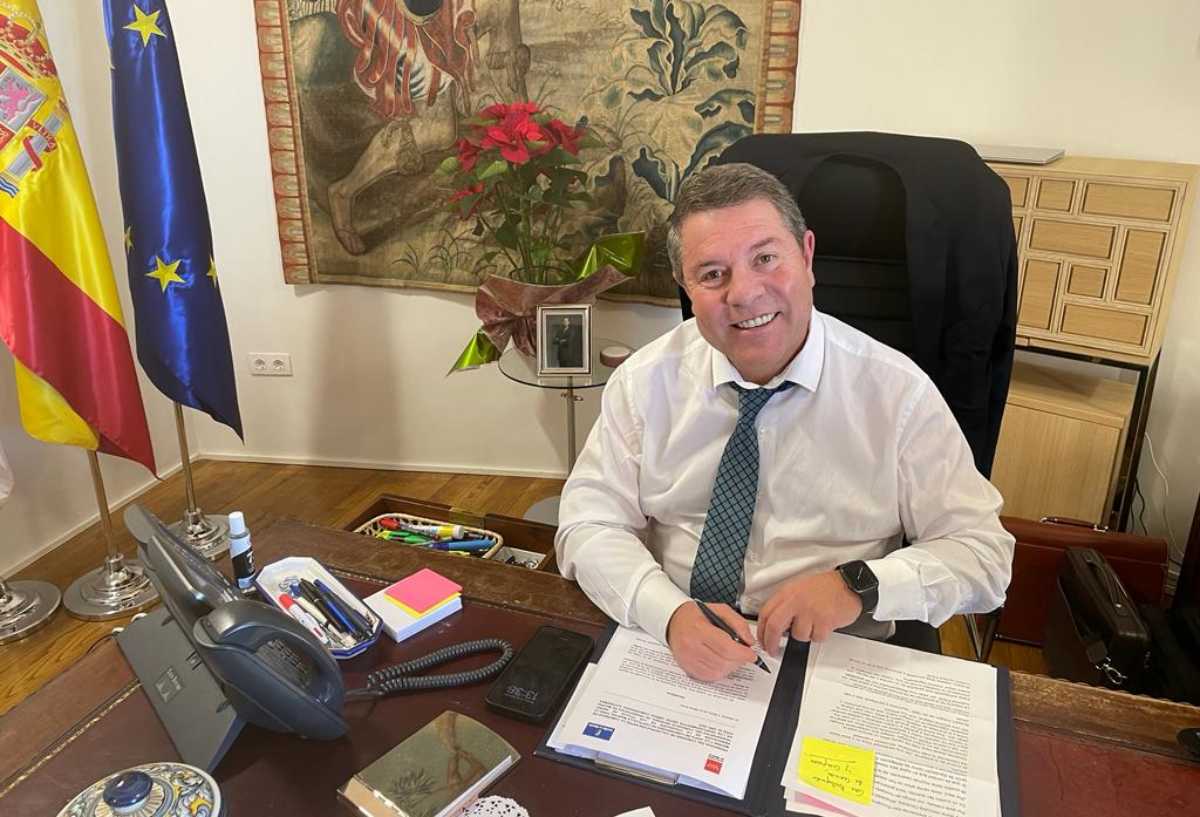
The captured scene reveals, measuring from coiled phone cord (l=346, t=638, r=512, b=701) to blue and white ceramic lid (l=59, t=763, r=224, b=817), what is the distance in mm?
228

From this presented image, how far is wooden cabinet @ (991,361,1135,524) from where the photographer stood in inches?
84.7

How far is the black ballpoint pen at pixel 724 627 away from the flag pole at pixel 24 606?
211 cm

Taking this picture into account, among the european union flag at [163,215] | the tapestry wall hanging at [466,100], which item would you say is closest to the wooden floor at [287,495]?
the european union flag at [163,215]

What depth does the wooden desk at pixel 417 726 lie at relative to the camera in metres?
0.87

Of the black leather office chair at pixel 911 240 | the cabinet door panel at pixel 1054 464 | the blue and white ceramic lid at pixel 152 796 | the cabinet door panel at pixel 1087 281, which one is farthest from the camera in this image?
the cabinet door panel at pixel 1054 464

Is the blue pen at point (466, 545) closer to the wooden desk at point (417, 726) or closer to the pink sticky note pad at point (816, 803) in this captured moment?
the wooden desk at point (417, 726)

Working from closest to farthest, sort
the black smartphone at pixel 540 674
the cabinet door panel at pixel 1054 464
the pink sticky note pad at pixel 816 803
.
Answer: the pink sticky note pad at pixel 816 803
the black smartphone at pixel 540 674
the cabinet door panel at pixel 1054 464

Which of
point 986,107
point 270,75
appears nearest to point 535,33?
point 270,75

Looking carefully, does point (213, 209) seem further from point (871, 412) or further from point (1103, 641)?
→ point (1103, 641)

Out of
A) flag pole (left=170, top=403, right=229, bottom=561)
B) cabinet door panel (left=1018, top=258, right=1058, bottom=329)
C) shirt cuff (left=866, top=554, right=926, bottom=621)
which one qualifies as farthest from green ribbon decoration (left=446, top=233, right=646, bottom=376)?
shirt cuff (left=866, top=554, right=926, bottom=621)

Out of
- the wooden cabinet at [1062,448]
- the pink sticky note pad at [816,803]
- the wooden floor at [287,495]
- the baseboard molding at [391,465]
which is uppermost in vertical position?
the pink sticky note pad at [816,803]

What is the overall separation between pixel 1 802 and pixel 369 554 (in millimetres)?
528

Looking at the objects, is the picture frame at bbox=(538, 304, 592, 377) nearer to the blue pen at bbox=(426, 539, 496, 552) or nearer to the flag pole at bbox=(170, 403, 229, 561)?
the blue pen at bbox=(426, 539, 496, 552)

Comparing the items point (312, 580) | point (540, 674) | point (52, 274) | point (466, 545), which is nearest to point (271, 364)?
point (52, 274)
